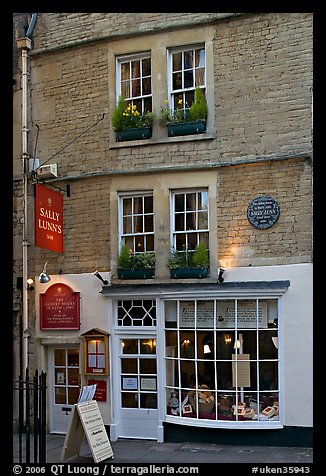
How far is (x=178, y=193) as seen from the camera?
39.4 feet

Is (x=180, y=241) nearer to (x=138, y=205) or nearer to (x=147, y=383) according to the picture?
(x=138, y=205)

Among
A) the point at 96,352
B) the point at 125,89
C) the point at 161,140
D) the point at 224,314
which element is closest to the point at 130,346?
the point at 96,352

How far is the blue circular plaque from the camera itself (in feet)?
36.3

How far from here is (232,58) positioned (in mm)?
Result: 11531

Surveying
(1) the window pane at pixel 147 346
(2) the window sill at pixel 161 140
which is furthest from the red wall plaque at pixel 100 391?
(2) the window sill at pixel 161 140

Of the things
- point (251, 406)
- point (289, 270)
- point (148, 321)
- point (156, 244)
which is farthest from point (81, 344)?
point (289, 270)

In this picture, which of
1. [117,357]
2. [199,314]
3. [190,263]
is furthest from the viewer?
[117,357]

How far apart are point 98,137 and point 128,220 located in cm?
187

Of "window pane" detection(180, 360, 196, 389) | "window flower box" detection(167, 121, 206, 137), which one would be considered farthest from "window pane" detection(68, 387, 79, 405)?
"window flower box" detection(167, 121, 206, 137)

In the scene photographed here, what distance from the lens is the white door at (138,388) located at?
1180cm

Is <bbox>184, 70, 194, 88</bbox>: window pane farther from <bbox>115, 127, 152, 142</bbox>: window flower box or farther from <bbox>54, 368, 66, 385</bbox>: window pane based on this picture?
<bbox>54, 368, 66, 385</bbox>: window pane

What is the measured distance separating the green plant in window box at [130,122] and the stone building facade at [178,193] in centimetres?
17

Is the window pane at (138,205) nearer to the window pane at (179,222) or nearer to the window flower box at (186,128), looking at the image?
the window pane at (179,222)

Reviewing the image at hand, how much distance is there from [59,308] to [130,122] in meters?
4.16
